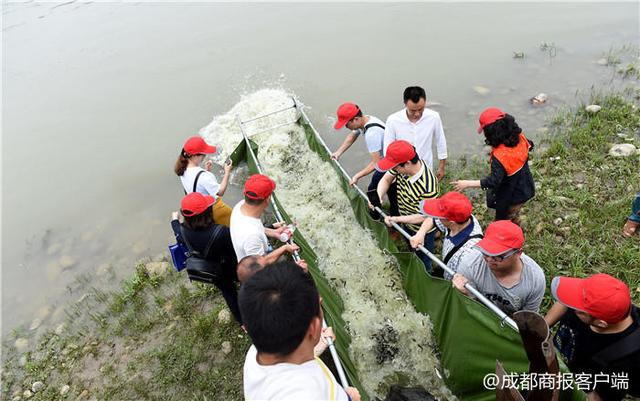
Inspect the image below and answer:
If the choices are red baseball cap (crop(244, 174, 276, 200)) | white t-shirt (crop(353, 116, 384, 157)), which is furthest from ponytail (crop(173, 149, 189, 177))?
white t-shirt (crop(353, 116, 384, 157))

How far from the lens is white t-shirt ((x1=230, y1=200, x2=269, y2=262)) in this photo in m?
3.29

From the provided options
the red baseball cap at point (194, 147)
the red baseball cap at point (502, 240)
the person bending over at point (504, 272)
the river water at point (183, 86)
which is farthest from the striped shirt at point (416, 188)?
the river water at point (183, 86)

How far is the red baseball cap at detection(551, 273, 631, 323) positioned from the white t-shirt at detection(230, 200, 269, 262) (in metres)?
2.25

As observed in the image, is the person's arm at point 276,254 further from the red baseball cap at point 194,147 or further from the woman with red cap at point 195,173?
the red baseball cap at point 194,147

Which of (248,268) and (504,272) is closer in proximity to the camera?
(504,272)

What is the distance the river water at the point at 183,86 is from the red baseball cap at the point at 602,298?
505 centimetres

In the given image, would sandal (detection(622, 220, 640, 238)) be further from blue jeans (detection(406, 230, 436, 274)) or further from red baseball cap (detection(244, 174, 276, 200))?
red baseball cap (detection(244, 174, 276, 200))

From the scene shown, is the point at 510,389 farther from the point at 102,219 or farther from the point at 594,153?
the point at 102,219

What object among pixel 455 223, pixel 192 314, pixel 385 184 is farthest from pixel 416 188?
pixel 192 314

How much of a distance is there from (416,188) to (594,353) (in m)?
1.88

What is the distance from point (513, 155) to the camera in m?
3.57

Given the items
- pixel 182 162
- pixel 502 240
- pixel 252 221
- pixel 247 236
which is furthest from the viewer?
pixel 182 162

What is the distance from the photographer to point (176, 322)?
477cm

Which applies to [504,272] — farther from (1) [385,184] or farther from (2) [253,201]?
(2) [253,201]
